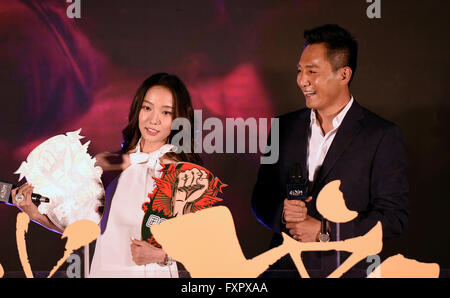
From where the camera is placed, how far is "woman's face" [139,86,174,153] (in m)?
3.19

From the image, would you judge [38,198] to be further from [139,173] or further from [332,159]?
[332,159]

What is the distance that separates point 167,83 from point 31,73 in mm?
941

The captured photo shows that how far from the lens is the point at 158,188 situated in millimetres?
3172

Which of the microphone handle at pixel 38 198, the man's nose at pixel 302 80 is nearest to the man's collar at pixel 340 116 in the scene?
the man's nose at pixel 302 80

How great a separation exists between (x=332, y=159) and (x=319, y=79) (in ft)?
1.73

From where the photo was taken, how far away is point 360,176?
10.0ft

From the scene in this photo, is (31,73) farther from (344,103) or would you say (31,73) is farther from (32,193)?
(344,103)

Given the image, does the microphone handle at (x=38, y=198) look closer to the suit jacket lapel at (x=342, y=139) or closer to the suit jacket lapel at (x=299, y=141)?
the suit jacket lapel at (x=299, y=141)

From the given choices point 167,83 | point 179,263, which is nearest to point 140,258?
point 179,263

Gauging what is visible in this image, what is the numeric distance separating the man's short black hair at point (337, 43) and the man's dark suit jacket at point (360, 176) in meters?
0.30

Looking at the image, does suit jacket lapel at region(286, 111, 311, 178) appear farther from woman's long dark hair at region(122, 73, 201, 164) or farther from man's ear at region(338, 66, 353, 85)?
woman's long dark hair at region(122, 73, 201, 164)

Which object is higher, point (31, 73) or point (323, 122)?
point (31, 73)

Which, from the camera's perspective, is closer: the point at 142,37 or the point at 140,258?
the point at 140,258

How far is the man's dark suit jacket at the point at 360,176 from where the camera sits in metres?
3.05
